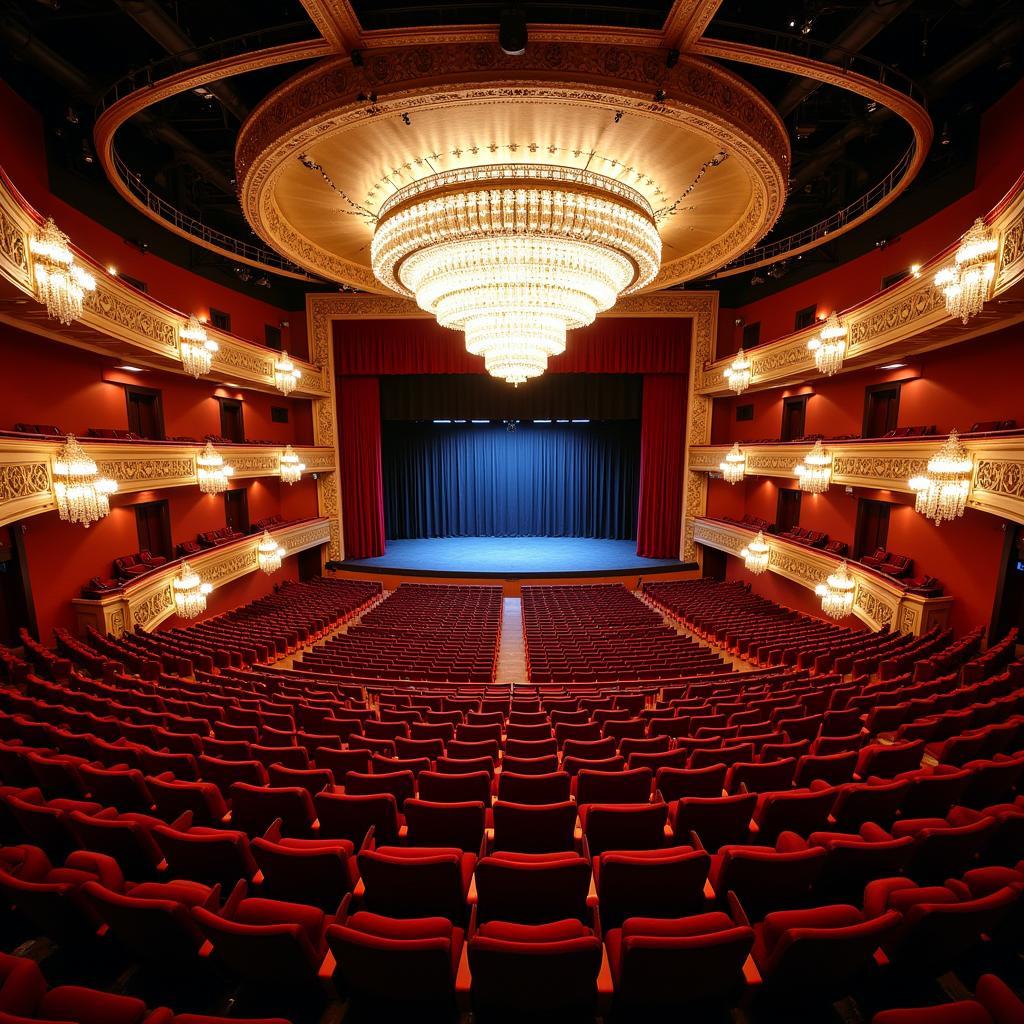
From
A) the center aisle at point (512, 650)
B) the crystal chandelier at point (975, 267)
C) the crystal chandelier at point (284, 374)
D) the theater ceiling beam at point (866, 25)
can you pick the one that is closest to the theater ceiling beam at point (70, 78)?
the crystal chandelier at point (284, 374)

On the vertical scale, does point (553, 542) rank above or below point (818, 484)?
below

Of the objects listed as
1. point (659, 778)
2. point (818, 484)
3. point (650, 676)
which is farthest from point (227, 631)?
point (818, 484)

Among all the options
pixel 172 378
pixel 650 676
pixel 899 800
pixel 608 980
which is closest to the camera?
pixel 608 980

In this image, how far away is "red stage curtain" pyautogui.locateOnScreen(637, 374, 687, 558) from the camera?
19.1 metres

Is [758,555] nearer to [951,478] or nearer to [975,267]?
[951,478]

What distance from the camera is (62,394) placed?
1030cm

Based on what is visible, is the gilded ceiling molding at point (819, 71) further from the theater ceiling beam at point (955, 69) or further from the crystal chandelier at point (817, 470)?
the crystal chandelier at point (817, 470)

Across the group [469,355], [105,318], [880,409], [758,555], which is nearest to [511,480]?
[469,355]

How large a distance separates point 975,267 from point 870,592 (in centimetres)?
666

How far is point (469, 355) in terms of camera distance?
18.3 metres

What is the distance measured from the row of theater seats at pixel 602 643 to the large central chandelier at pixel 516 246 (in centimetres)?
554

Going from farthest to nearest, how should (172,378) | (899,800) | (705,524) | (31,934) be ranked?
(705,524) < (172,378) < (899,800) < (31,934)

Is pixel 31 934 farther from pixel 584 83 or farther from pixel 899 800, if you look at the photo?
pixel 584 83

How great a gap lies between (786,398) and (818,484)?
533 cm
